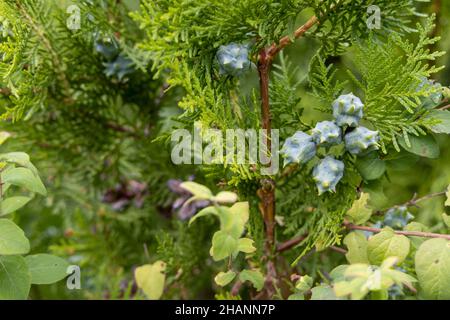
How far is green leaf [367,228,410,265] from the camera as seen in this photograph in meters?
0.62

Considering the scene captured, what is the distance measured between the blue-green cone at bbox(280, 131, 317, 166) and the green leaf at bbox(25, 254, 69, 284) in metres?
0.28

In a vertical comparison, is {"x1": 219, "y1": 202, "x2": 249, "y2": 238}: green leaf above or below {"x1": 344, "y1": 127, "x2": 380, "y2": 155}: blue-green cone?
below

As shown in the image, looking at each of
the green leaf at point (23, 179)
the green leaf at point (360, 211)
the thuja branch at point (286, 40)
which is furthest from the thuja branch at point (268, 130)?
the green leaf at point (23, 179)

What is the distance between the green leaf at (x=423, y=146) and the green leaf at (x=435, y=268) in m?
0.11

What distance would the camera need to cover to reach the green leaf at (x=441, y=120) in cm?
64

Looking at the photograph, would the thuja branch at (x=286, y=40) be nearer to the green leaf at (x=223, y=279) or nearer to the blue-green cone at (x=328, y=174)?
the blue-green cone at (x=328, y=174)

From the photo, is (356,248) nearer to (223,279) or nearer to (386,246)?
(386,246)

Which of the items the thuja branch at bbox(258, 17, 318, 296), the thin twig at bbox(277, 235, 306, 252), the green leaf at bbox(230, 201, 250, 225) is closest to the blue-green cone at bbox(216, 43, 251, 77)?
the thuja branch at bbox(258, 17, 318, 296)

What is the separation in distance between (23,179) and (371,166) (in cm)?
39

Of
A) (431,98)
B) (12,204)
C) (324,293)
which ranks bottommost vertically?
(324,293)

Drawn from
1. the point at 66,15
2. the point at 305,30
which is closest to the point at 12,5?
the point at 66,15

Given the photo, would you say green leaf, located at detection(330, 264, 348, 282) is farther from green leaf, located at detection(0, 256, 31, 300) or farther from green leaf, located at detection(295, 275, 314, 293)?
green leaf, located at detection(0, 256, 31, 300)

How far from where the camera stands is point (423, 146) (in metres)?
0.67

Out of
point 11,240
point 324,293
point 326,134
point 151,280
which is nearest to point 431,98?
point 326,134
